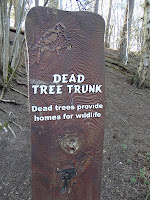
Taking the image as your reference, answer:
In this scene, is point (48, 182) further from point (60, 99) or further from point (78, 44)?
point (78, 44)

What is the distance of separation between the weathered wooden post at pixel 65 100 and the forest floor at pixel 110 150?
107cm

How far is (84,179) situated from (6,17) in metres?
4.11

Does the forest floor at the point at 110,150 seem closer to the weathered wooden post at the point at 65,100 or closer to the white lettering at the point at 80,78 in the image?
the weathered wooden post at the point at 65,100

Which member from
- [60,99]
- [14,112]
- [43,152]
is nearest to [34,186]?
[43,152]

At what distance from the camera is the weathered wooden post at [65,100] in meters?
1.61

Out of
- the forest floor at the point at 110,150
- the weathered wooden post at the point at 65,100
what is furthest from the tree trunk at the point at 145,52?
the weathered wooden post at the point at 65,100

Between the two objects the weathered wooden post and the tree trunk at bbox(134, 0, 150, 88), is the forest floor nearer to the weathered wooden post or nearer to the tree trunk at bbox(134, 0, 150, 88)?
the weathered wooden post

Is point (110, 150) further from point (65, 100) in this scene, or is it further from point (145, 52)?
point (145, 52)

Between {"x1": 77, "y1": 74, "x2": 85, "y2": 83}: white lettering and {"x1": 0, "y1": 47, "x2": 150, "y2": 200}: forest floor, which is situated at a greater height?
{"x1": 77, "y1": 74, "x2": 85, "y2": 83}: white lettering

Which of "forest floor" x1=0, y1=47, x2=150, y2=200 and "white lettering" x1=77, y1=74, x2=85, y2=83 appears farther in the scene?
"forest floor" x1=0, y1=47, x2=150, y2=200

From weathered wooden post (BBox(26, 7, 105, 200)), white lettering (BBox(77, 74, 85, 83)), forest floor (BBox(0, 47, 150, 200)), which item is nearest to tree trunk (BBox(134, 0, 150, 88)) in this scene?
forest floor (BBox(0, 47, 150, 200))

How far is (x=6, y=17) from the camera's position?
4.25 metres

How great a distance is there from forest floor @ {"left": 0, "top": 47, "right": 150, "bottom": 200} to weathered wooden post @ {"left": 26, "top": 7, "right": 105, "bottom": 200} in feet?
3.52

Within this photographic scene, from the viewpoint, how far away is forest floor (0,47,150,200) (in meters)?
2.70
